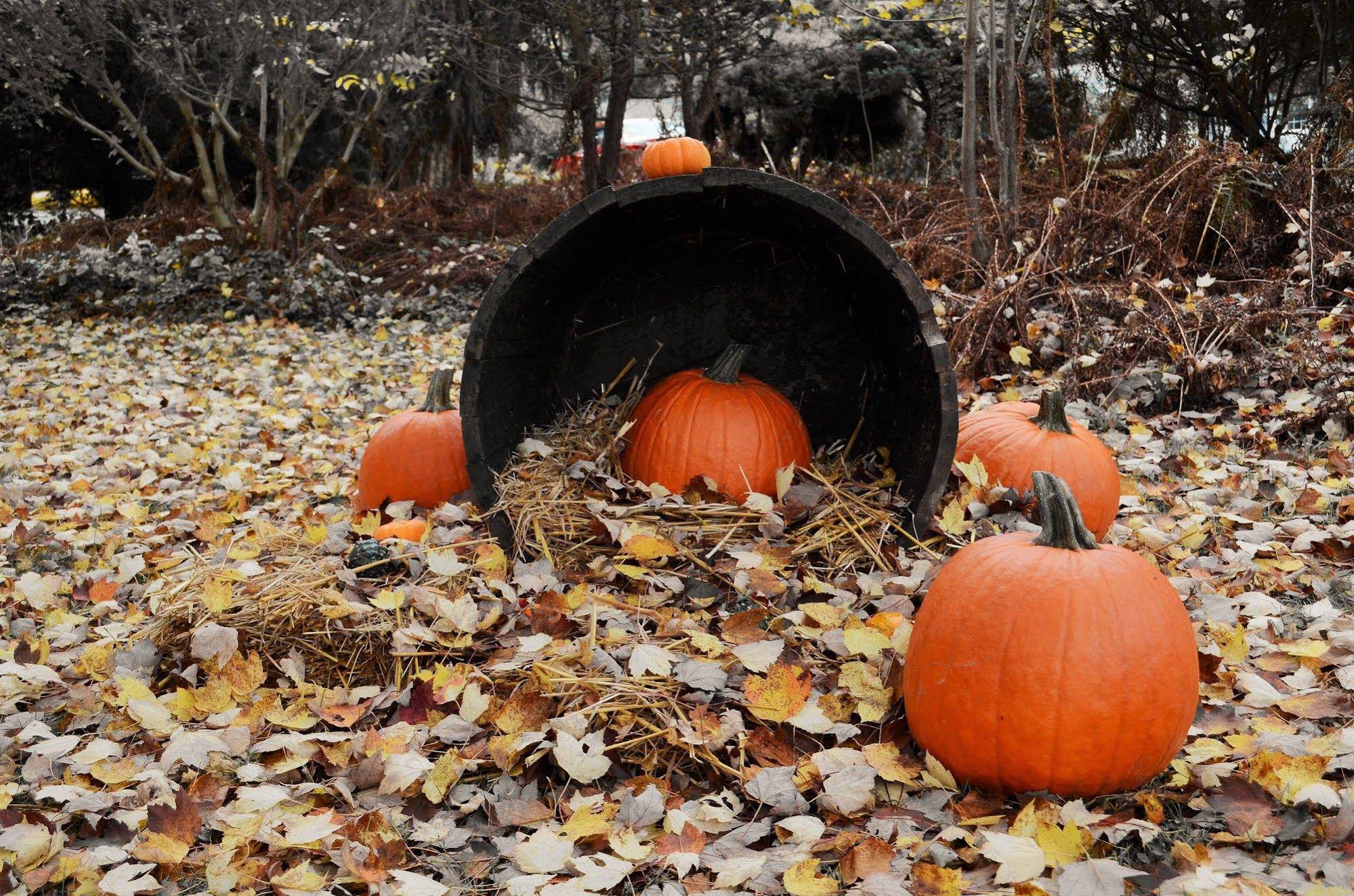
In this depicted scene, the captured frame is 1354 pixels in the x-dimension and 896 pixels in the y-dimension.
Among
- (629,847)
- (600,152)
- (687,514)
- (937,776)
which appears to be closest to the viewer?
(629,847)

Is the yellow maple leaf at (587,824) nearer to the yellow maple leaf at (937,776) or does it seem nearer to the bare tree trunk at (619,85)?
the yellow maple leaf at (937,776)

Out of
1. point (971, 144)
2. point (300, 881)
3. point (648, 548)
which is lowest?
point (300, 881)

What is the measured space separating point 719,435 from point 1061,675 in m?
1.40

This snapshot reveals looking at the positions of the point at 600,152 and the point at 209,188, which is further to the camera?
the point at 600,152

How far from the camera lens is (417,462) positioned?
135 inches

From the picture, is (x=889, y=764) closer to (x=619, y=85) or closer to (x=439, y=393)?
(x=439, y=393)

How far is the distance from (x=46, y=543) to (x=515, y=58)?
690 cm

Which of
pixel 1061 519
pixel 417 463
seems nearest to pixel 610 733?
pixel 1061 519

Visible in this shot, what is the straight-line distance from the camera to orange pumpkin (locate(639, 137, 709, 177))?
3.60 metres

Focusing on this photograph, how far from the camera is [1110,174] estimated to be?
21.9ft

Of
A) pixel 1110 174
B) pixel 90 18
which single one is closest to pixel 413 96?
pixel 90 18

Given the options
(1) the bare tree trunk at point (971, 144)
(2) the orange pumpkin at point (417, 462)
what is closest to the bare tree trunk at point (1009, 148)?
(1) the bare tree trunk at point (971, 144)

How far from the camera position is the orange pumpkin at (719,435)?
299 cm

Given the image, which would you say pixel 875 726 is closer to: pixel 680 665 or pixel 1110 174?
pixel 680 665
